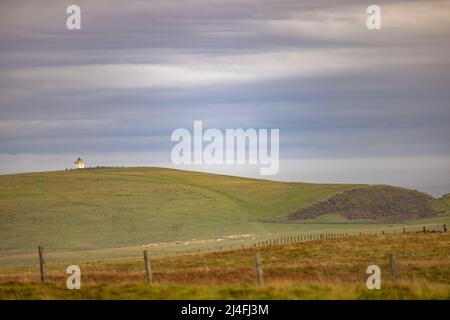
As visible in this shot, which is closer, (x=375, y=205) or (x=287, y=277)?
(x=287, y=277)

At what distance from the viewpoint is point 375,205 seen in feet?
569

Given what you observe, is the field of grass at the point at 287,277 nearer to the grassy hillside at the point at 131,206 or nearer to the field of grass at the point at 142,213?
the field of grass at the point at 142,213

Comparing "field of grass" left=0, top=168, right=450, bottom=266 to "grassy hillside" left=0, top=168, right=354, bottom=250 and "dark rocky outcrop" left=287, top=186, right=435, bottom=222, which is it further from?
"dark rocky outcrop" left=287, top=186, right=435, bottom=222

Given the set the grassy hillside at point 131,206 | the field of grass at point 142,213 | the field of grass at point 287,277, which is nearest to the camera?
the field of grass at point 287,277

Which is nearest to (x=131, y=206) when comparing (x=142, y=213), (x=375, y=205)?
(x=142, y=213)

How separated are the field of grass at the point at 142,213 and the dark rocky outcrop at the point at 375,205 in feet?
9.54

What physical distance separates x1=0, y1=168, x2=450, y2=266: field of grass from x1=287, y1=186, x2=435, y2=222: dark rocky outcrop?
291cm

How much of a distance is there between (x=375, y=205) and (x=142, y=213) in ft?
146

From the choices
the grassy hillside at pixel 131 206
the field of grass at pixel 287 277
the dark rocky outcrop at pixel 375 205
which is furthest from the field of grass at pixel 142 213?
the field of grass at pixel 287 277

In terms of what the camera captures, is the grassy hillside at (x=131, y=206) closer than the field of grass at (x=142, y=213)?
No

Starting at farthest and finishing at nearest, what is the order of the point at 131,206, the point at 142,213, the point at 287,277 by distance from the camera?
the point at 131,206, the point at 142,213, the point at 287,277

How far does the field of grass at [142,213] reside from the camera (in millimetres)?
127113

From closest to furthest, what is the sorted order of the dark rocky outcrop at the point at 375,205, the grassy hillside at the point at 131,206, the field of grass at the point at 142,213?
the field of grass at the point at 142,213 → the grassy hillside at the point at 131,206 → the dark rocky outcrop at the point at 375,205

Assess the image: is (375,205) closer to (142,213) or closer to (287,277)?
(142,213)
